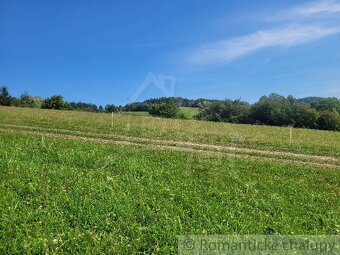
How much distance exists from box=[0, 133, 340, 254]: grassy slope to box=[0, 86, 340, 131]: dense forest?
69.7 meters

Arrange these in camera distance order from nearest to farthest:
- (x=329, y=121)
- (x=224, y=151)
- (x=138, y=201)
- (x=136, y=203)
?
(x=136, y=203)
(x=138, y=201)
(x=224, y=151)
(x=329, y=121)

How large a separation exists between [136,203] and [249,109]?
10770 cm

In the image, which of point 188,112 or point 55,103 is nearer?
point 188,112

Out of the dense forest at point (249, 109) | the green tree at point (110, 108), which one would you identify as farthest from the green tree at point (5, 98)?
the green tree at point (110, 108)

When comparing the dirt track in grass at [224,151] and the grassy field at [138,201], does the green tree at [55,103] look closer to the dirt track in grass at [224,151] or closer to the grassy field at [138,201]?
the dirt track in grass at [224,151]

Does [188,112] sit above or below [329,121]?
above

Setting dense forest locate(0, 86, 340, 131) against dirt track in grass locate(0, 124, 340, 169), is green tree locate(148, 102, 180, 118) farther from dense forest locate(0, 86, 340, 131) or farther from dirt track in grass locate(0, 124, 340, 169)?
dirt track in grass locate(0, 124, 340, 169)

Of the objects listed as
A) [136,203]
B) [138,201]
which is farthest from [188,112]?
[136,203]

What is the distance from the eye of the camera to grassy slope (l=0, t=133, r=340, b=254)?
28.1ft

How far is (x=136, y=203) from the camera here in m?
10.7

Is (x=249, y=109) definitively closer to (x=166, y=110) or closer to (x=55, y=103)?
(x=166, y=110)

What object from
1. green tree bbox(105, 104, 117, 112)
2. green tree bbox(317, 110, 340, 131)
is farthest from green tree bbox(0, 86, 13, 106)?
green tree bbox(317, 110, 340, 131)

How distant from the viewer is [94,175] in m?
13.2

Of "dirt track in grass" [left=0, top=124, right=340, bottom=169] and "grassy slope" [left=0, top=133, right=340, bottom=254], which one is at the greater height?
"dirt track in grass" [left=0, top=124, right=340, bottom=169]
